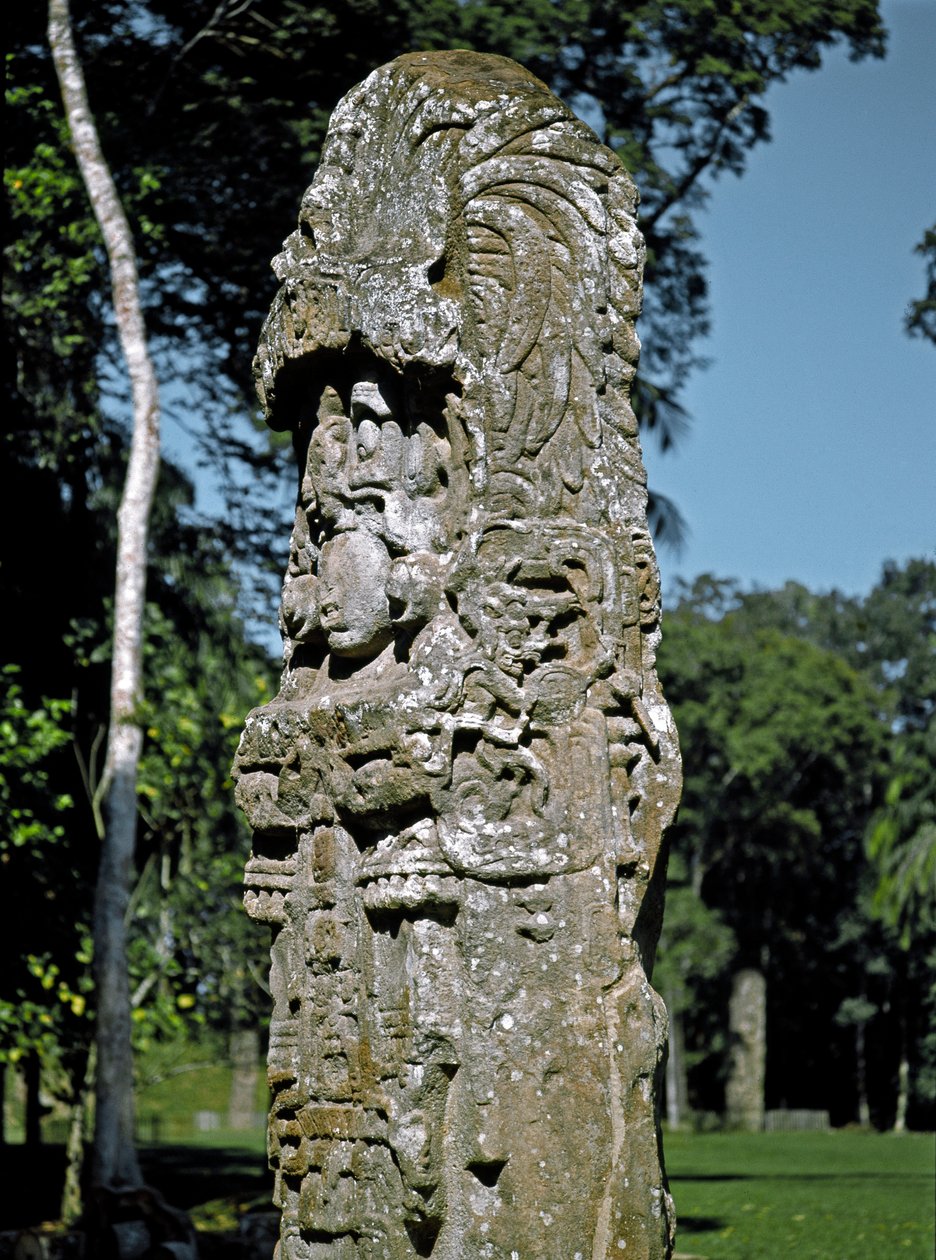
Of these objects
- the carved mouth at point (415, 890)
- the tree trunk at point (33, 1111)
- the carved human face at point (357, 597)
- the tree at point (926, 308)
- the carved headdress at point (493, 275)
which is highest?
the tree at point (926, 308)

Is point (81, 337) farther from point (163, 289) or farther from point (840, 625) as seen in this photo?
point (840, 625)

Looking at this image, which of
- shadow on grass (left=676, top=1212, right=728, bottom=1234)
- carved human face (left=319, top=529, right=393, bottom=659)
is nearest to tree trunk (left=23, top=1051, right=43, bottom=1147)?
shadow on grass (left=676, top=1212, right=728, bottom=1234)

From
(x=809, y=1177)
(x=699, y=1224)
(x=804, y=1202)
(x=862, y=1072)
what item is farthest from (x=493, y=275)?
(x=862, y=1072)

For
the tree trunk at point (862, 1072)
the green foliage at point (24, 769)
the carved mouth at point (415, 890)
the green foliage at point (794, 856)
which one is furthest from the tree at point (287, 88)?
the tree trunk at point (862, 1072)

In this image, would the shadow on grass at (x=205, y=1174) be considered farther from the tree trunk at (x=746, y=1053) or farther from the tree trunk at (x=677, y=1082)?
the tree trunk at (x=677, y=1082)

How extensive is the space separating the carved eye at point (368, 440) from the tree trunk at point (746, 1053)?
1308 inches

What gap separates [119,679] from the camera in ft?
41.2

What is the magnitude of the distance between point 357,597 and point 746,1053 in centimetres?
3366

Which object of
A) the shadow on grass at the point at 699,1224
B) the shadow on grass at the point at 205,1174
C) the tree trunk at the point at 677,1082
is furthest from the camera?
the tree trunk at the point at 677,1082

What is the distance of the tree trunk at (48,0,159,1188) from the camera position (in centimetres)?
1188

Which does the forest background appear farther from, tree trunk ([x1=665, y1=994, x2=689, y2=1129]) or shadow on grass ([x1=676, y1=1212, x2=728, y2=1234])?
tree trunk ([x1=665, y1=994, x2=689, y2=1129])

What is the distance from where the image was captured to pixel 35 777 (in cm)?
1312

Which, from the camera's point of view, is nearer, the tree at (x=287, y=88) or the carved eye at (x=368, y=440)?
the carved eye at (x=368, y=440)

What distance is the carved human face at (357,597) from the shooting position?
17.2 ft
